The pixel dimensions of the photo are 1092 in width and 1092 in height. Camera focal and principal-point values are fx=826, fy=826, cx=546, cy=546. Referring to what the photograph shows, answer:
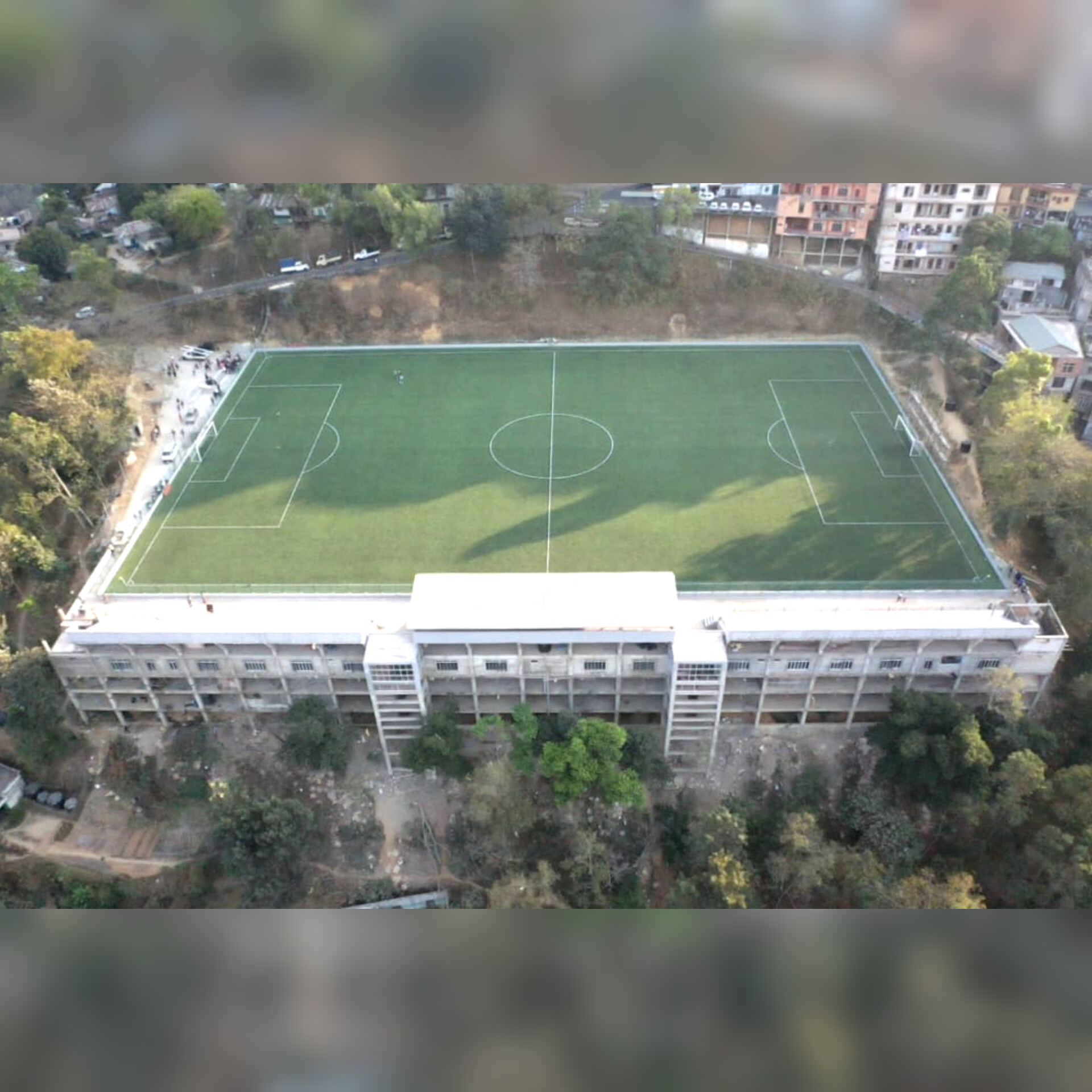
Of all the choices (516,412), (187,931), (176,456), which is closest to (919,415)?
(516,412)

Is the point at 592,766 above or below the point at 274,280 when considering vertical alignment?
below

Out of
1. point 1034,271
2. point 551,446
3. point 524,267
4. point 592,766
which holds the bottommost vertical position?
point 551,446

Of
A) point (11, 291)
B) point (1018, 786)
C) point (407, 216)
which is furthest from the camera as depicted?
point (407, 216)

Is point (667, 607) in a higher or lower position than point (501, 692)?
higher

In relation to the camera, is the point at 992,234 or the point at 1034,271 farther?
the point at 1034,271

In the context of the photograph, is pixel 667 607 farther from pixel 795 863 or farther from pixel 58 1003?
pixel 58 1003

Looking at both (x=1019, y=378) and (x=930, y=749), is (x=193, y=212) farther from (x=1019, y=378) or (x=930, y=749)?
(x=930, y=749)

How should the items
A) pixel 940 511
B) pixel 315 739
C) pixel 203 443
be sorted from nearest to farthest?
pixel 315 739 → pixel 940 511 → pixel 203 443

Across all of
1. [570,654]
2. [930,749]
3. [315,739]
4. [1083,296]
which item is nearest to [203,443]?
[315,739]
